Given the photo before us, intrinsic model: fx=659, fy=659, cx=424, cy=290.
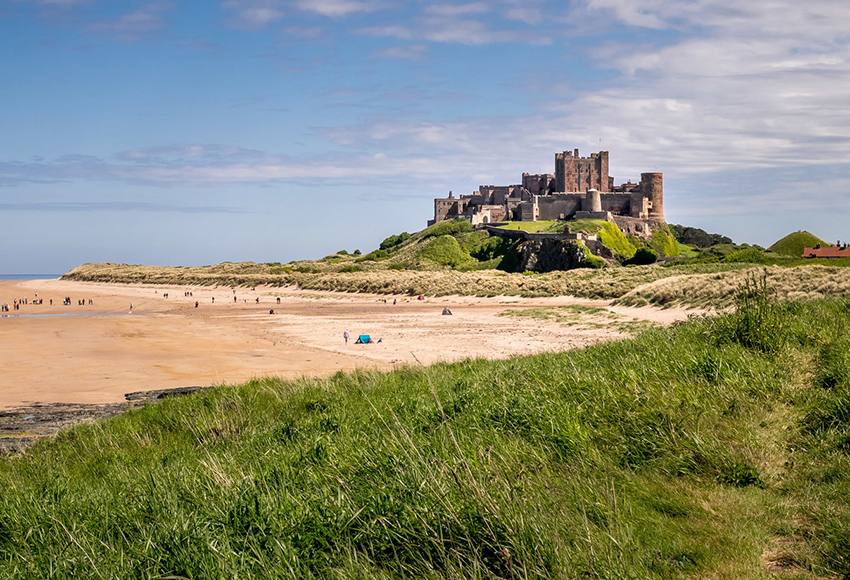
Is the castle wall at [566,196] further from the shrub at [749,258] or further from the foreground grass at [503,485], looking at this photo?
the foreground grass at [503,485]

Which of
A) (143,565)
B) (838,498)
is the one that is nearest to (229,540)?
(143,565)

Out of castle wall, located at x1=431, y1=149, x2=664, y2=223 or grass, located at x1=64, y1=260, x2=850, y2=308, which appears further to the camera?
castle wall, located at x1=431, y1=149, x2=664, y2=223

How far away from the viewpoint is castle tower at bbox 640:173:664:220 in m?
95.6

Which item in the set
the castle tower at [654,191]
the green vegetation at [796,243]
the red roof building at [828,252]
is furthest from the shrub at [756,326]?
the castle tower at [654,191]

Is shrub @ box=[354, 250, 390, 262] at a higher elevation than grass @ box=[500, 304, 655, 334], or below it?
higher

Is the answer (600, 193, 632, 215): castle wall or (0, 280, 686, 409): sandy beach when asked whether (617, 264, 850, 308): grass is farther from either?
(600, 193, 632, 215): castle wall

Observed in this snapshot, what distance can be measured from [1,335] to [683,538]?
2747cm

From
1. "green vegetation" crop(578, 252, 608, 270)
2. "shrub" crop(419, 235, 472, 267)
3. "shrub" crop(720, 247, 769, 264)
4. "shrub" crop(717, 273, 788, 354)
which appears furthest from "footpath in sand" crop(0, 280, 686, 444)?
"shrub" crop(419, 235, 472, 267)

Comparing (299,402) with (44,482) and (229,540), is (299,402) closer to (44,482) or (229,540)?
(44,482)

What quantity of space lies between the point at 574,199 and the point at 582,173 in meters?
13.8

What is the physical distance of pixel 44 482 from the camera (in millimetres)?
5707

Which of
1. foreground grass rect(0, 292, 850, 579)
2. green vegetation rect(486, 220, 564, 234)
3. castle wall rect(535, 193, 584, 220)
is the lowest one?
foreground grass rect(0, 292, 850, 579)

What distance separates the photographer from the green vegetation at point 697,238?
106 m

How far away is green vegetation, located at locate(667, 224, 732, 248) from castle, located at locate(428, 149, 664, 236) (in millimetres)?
13119
